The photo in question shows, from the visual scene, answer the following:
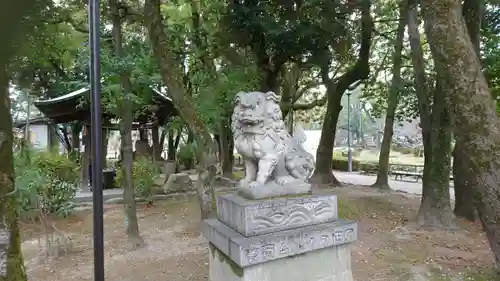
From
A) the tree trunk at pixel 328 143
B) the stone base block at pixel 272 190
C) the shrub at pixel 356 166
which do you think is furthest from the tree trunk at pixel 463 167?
the shrub at pixel 356 166

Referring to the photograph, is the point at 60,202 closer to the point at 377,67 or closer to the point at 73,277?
the point at 73,277

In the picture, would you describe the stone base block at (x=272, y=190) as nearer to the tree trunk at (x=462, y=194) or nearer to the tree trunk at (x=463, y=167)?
the tree trunk at (x=463, y=167)

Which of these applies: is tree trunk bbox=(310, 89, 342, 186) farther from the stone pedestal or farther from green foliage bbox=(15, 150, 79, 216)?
the stone pedestal

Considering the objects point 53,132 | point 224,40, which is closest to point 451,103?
point 224,40

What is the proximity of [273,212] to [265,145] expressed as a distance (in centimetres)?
68

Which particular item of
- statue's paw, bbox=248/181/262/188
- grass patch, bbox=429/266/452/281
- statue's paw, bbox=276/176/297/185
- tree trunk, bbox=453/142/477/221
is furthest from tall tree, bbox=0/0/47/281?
tree trunk, bbox=453/142/477/221

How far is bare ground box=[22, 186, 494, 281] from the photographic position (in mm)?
4902

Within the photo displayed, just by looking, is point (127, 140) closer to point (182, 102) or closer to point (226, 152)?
point (182, 102)

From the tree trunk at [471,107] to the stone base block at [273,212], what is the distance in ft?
5.44

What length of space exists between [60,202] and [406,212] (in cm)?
775

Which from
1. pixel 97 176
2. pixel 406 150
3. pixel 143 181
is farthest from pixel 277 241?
pixel 406 150

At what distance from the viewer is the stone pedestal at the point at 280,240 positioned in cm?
318

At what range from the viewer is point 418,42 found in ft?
25.3

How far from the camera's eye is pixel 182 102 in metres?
5.95
